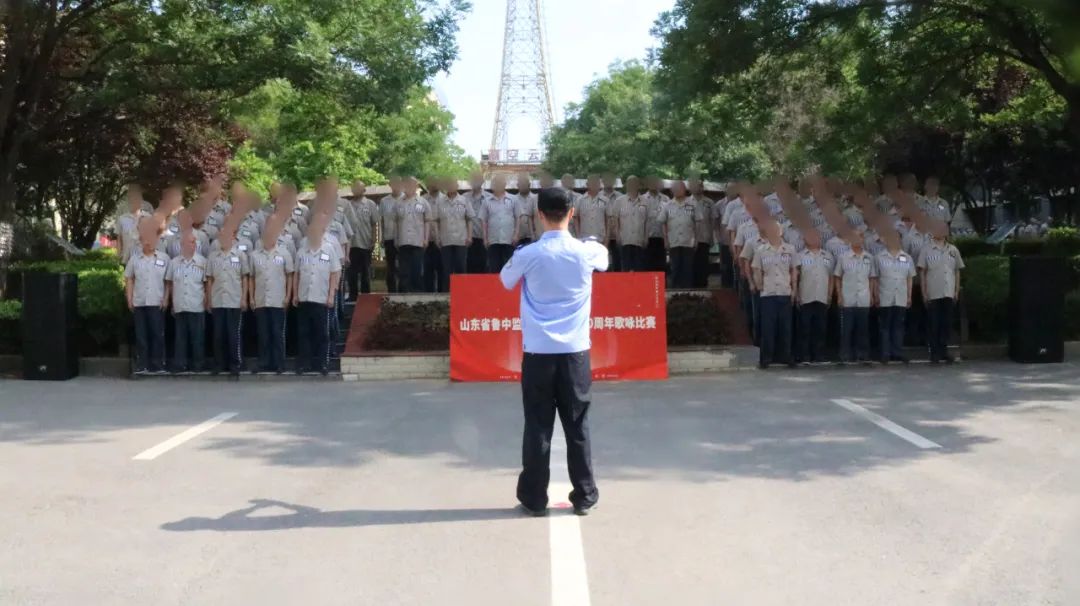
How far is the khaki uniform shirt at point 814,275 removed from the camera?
13602mm

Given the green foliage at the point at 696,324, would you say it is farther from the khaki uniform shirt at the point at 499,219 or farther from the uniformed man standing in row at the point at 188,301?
the uniformed man standing in row at the point at 188,301

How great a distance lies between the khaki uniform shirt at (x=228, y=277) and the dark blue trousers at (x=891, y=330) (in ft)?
26.9

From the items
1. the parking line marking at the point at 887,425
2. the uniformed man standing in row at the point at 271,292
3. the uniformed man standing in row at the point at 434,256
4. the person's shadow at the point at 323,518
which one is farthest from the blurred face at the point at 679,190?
the person's shadow at the point at 323,518

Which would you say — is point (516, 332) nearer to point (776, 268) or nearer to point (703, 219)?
point (776, 268)

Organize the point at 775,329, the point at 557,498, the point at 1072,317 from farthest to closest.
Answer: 1. the point at 1072,317
2. the point at 775,329
3. the point at 557,498

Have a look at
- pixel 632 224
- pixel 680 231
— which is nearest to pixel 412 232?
pixel 632 224

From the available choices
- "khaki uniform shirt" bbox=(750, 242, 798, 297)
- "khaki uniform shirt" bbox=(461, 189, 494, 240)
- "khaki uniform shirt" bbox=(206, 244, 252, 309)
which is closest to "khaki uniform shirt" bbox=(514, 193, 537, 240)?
"khaki uniform shirt" bbox=(461, 189, 494, 240)

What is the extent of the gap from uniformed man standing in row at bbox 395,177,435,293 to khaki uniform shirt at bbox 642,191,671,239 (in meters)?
3.33

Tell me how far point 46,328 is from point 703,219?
30.6 ft

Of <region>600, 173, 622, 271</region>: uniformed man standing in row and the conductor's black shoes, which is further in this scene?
<region>600, 173, 622, 271</region>: uniformed man standing in row

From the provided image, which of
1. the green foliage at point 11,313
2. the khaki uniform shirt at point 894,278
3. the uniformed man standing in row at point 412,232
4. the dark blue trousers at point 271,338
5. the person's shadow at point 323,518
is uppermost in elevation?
the uniformed man standing in row at point 412,232

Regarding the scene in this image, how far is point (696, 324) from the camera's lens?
1415 cm

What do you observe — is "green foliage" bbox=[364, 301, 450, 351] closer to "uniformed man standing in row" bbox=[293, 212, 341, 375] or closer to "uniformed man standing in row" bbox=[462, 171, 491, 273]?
"uniformed man standing in row" bbox=[293, 212, 341, 375]

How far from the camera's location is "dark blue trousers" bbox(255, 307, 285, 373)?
529 inches
